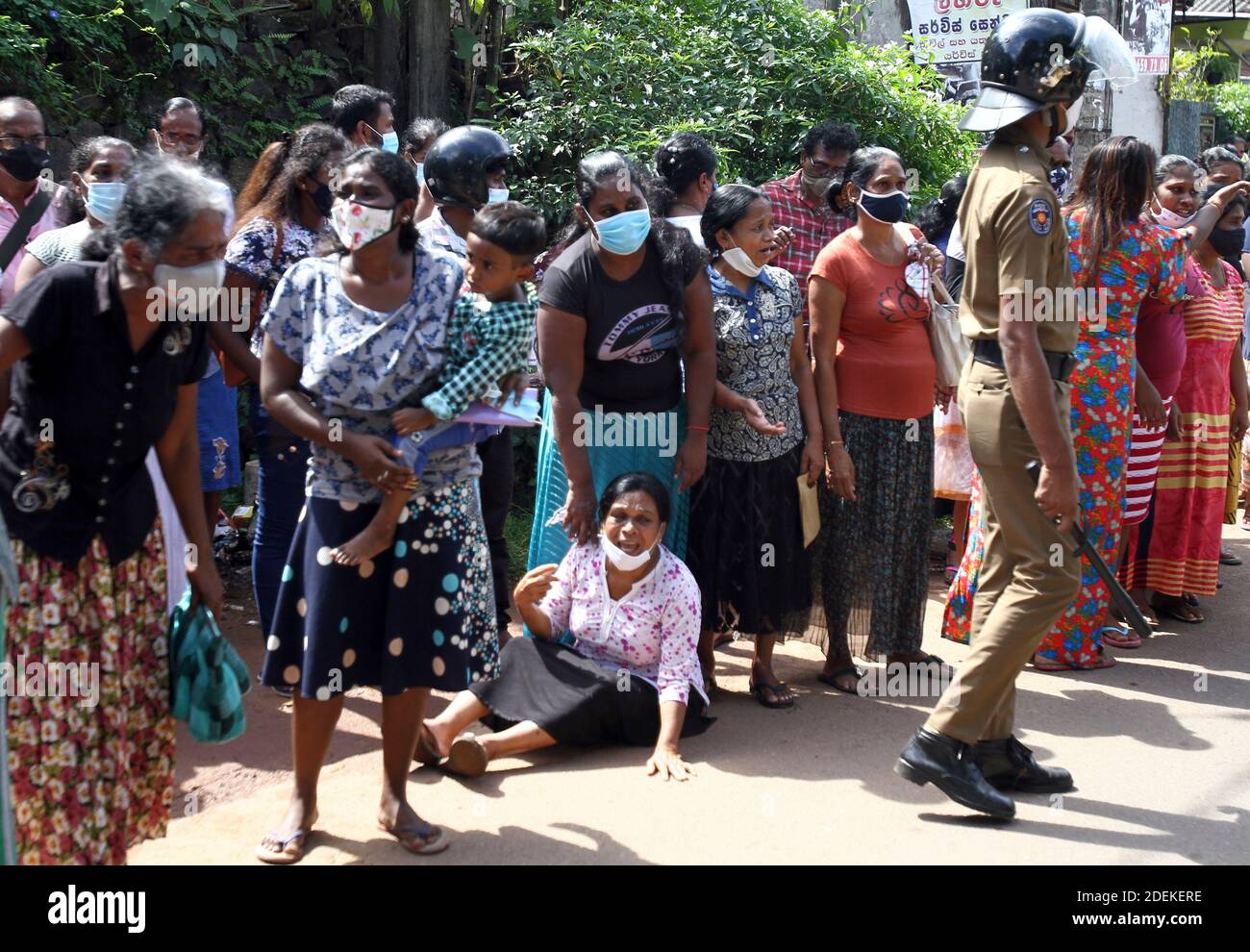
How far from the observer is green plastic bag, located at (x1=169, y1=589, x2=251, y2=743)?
3.11 m

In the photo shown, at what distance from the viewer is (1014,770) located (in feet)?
13.7

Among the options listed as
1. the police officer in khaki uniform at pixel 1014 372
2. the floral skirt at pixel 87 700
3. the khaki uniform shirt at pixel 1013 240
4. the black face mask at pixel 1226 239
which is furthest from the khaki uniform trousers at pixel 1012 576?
the black face mask at pixel 1226 239

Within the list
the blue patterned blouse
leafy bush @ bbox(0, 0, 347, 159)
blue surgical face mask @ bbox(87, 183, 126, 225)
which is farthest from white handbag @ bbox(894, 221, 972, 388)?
leafy bush @ bbox(0, 0, 347, 159)

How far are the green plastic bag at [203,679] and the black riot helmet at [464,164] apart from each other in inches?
81.4

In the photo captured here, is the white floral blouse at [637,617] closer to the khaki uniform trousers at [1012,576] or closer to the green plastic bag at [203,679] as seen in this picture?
the khaki uniform trousers at [1012,576]

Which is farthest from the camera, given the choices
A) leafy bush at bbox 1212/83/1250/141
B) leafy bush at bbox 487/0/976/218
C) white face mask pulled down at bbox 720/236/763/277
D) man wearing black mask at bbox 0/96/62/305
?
leafy bush at bbox 1212/83/1250/141

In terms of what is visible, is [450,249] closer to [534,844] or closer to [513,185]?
[534,844]

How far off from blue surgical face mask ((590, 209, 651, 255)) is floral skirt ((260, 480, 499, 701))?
124 centimetres

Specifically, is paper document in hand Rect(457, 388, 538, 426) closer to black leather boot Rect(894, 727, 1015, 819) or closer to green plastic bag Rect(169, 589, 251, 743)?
green plastic bag Rect(169, 589, 251, 743)

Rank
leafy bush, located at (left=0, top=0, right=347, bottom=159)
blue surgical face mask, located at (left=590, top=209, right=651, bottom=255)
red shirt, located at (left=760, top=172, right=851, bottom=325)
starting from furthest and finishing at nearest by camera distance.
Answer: leafy bush, located at (left=0, top=0, right=347, bottom=159)
red shirt, located at (left=760, top=172, right=851, bottom=325)
blue surgical face mask, located at (left=590, top=209, right=651, bottom=255)

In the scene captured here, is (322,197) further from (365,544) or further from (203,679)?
(203,679)

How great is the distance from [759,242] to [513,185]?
10.1 ft

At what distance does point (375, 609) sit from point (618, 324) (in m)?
1.46
